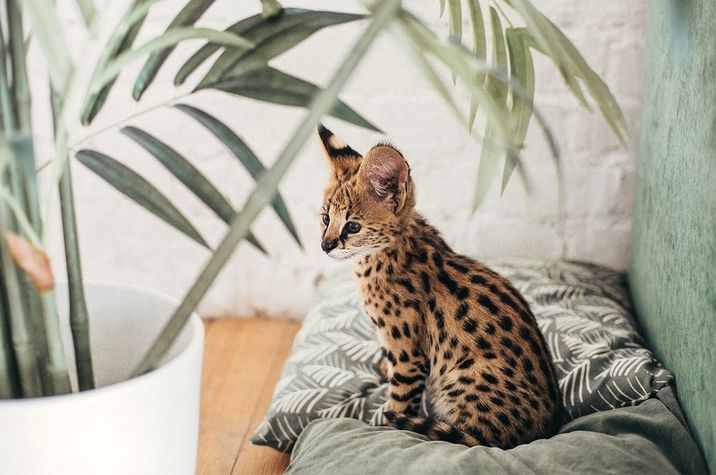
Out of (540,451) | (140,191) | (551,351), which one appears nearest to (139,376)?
(140,191)

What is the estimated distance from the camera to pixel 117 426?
2.62 ft

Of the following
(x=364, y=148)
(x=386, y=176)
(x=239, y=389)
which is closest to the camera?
(x=386, y=176)

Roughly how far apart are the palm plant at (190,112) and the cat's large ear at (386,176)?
17cm

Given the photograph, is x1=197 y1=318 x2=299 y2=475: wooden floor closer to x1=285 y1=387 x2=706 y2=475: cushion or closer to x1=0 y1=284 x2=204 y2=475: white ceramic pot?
x1=285 y1=387 x2=706 y2=475: cushion

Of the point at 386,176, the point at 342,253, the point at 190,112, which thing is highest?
the point at 190,112

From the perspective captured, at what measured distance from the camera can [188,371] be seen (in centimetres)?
85

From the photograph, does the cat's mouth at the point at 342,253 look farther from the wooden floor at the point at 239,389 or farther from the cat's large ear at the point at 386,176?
the wooden floor at the point at 239,389

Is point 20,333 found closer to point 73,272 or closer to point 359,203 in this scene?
point 73,272

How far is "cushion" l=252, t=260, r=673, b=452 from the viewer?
4.40ft

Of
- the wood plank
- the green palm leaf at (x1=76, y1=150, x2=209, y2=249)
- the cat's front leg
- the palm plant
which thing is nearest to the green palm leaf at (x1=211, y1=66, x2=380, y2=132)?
the palm plant

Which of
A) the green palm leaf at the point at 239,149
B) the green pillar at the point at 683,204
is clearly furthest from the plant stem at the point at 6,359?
the green pillar at the point at 683,204

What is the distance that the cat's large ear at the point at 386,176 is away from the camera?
1.07 m

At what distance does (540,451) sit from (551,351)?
0.37 metres

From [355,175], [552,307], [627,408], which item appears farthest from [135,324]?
[552,307]
